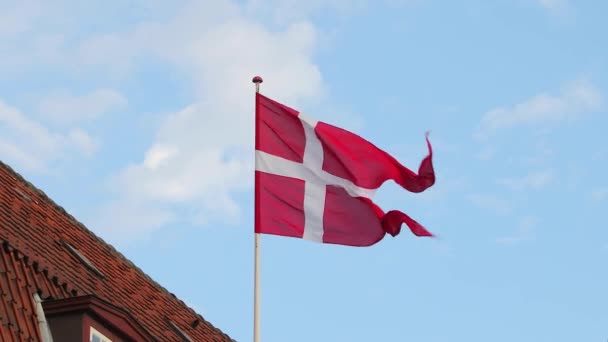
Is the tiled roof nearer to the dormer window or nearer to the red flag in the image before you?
the dormer window

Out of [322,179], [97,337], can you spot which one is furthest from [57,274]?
[322,179]

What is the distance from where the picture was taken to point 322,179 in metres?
22.7

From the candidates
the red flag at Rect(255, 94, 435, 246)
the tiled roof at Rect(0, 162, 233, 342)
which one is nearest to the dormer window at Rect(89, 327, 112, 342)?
the tiled roof at Rect(0, 162, 233, 342)

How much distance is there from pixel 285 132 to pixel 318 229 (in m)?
1.60

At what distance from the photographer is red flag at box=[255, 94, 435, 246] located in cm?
2212

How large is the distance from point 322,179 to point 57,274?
4281mm

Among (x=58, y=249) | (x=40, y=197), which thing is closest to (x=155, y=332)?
(x=58, y=249)

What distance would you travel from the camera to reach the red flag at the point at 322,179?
22125 mm

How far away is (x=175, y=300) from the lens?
29219mm

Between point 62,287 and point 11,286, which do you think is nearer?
point 11,286

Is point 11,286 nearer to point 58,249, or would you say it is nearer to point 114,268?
point 58,249

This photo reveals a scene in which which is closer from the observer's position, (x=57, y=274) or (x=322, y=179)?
(x=57, y=274)

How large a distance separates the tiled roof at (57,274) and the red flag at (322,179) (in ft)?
9.42

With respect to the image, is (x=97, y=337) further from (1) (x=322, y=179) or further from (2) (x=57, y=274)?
(1) (x=322, y=179)
